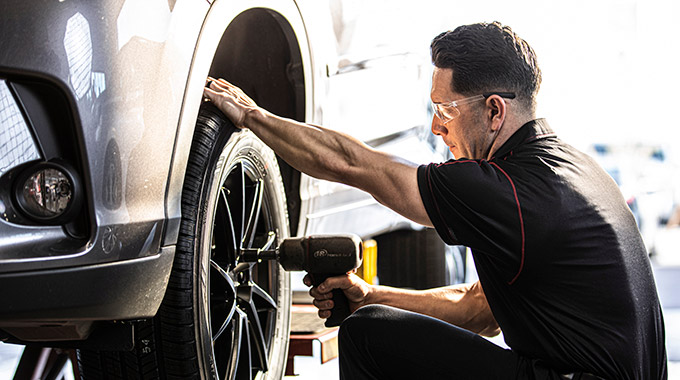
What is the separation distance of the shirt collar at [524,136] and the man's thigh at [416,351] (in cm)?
51

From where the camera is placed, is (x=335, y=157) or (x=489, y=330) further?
(x=489, y=330)

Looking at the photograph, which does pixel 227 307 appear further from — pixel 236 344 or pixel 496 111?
pixel 496 111

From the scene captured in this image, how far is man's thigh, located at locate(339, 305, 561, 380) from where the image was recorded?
1.93 meters

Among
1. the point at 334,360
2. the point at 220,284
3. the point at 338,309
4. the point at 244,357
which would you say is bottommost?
the point at 334,360

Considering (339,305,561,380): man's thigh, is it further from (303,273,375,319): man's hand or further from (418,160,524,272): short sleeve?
(418,160,524,272): short sleeve

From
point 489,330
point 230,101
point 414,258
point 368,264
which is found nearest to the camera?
point 230,101

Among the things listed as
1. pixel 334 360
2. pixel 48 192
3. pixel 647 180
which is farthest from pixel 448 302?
pixel 647 180

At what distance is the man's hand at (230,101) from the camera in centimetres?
190

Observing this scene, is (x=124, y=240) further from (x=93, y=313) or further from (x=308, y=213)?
(x=308, y=213)

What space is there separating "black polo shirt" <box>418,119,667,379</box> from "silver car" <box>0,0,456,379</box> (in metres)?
0.62

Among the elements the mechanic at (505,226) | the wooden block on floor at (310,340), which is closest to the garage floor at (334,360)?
the wooden block on floor at (310,340)

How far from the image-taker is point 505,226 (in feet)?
5.99

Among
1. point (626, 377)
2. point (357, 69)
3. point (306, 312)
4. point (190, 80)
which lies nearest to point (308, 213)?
point (357, 69)

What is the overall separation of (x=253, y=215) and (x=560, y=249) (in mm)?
916
